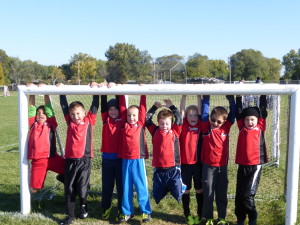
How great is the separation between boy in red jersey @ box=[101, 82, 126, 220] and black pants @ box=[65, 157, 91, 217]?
0.25m

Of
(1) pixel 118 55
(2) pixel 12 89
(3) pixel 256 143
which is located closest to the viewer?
(3) pixel 256 143

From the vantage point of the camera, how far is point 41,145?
4.26 m

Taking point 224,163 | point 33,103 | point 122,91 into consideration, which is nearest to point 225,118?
point 224,163

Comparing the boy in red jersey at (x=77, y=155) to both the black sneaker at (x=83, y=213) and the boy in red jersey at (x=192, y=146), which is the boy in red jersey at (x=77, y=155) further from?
the boy in red jersey at (x=192, y=146)

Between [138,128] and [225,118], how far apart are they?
43.3 inches

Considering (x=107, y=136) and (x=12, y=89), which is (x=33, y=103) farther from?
(x=12, y=89)

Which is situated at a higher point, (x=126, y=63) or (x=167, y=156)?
(x=126, y=63)

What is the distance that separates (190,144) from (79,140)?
142 centimetres

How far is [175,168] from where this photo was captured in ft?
13.0

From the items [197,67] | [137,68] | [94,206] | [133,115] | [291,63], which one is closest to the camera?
[133,115]

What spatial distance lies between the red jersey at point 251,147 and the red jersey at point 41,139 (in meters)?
2.50

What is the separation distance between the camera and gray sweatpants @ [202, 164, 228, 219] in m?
3.88

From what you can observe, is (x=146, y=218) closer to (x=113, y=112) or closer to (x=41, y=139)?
(x=113, y=112)

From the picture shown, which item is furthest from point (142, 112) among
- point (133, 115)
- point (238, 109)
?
point (238, 109)
